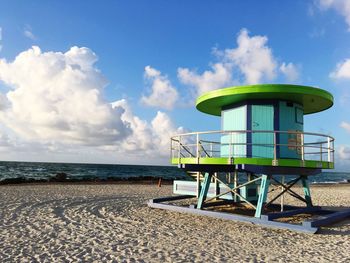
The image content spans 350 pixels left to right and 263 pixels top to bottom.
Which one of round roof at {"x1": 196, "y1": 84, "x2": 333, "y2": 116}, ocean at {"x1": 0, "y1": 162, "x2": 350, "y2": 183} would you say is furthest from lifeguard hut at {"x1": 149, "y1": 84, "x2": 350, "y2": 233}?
ocean at {"x1": 0, "y1": 162, "x2": 350, "y2": 183}

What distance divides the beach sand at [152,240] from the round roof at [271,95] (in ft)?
15.1

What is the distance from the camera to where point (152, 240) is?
9328mm

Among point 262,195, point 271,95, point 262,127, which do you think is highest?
point 271,95

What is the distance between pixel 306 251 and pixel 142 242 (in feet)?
13.7

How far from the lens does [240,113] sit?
43.3ft

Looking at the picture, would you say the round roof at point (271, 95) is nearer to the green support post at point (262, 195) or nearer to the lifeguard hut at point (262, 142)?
the lifeguard hut at point (262, 142)

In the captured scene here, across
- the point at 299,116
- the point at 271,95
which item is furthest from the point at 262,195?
the point at 299,116

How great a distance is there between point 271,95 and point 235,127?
1883mm

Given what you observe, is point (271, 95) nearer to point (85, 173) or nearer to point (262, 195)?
point (262, 195)

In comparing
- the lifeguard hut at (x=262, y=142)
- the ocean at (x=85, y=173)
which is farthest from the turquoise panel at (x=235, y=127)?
the ocean at (x=85, y=173)

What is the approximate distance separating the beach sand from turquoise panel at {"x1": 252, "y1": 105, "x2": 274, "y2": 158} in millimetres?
2648

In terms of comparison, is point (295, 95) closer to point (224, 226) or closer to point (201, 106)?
point (201, 106)

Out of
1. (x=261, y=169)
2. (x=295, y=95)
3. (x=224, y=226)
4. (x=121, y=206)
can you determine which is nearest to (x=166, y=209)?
(x=121, y=206)

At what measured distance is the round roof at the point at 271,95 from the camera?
11.9m
